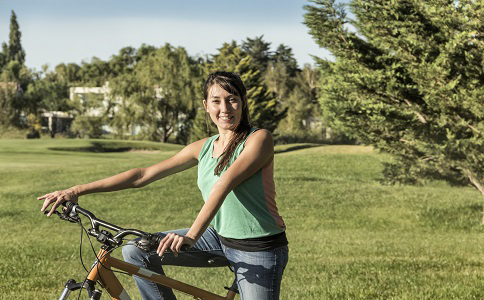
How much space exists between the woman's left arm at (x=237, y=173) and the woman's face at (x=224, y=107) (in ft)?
0.55

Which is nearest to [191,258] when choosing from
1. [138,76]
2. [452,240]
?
[452,240]

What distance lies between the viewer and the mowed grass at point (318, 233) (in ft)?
29.8

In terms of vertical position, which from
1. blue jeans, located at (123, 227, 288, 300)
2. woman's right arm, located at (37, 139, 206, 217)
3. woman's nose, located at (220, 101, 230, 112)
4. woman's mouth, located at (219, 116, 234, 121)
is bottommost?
blue jeans, located at (123, 227, 288, 300)

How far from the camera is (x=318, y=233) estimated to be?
15.6 metres

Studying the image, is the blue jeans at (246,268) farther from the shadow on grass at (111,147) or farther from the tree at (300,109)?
the tree at (300,109)

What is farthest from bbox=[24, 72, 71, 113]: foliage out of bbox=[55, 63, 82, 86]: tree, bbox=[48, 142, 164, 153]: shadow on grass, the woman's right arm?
the woman's right arm

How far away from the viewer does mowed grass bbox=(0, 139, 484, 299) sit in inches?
357

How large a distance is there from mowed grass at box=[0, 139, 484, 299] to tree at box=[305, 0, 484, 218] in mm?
1826

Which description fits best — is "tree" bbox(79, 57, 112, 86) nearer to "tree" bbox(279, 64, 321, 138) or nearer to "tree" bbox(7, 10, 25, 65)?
"tree" bbox(279, 64, 321, 138)

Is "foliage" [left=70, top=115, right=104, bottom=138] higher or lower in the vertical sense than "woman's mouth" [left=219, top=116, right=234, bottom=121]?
lower

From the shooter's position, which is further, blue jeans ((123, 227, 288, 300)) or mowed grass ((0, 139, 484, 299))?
mowed grass ((0, 139, 484, 299))

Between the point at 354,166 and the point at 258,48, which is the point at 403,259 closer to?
the point at 354,166

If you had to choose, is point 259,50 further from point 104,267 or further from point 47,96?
point 104,267

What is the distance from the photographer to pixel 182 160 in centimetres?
431
